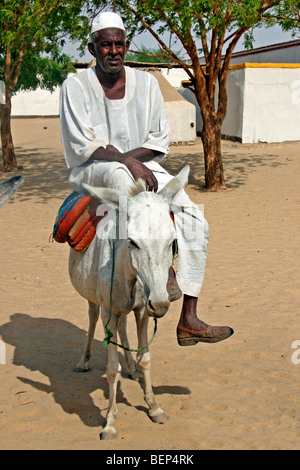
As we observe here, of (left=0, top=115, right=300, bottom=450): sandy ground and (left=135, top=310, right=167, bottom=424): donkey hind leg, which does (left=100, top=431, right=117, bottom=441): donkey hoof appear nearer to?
(left=0, top=115, right=300, bottom=450): sandy ground

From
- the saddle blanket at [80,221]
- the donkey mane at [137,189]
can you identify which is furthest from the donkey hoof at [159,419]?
the donkey mane at [137,189]

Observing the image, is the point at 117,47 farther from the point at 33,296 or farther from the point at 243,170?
the point at 243,170

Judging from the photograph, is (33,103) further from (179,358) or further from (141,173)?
(141,173)

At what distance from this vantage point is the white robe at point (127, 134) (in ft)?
11.9

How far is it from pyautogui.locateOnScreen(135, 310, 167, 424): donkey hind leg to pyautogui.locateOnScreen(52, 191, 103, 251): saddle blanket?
65cm

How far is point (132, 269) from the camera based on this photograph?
3.12m

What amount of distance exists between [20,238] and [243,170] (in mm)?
7311

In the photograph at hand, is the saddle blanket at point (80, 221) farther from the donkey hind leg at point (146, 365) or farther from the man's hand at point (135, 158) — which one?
the donkey hind leg at point (146, 365)

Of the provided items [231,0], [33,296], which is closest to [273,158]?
[231,0]

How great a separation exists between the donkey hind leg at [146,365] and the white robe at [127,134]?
0.37 metres

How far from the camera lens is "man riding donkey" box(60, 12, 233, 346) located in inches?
143

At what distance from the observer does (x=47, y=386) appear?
450cm

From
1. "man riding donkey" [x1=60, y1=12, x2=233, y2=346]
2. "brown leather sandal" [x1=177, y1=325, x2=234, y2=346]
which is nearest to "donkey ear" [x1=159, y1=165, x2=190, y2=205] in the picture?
"man riding donkey" [x1=60, y1=12, x2=233, y2=346]

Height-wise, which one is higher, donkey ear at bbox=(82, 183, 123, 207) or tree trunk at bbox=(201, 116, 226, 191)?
donkey ear at bbox=(82, 183, 123, 207)
